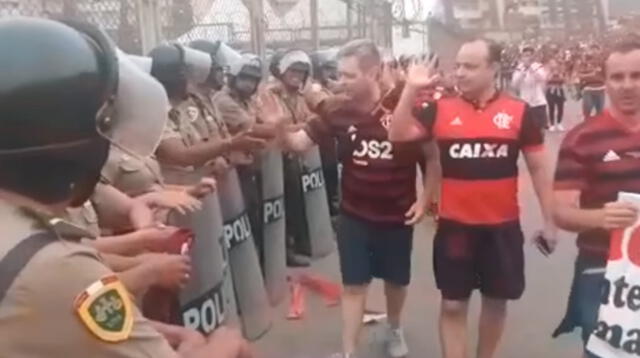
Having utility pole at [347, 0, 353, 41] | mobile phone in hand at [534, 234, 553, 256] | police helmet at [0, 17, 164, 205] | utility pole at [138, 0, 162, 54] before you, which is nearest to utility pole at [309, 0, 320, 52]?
utility pole at [347, 0, 353, 41]

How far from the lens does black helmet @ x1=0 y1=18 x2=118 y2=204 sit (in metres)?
1.75

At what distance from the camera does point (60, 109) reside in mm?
1778

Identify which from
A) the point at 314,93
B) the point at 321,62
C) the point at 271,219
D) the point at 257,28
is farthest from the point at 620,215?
the point at 321,62

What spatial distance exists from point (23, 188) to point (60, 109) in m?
0.14

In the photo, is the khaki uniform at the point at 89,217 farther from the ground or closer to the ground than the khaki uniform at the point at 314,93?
farther from the ground

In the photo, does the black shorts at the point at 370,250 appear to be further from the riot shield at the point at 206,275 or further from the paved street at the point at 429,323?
the riot shield at the point at 206,275

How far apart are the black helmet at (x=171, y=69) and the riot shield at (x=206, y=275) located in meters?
0.99

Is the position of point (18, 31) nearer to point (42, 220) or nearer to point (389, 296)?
point (42, 220)

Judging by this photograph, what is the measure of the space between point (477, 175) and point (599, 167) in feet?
3.22

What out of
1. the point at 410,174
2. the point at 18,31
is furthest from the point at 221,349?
the point at 410,174

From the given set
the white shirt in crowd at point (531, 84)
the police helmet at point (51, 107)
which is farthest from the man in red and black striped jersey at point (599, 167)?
the white shirt in crowd at point (531, 84)

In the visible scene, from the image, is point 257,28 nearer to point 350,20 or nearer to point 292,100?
point 292,100

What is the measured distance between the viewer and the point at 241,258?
231 inches

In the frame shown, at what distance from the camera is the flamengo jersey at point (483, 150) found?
5.35 m
